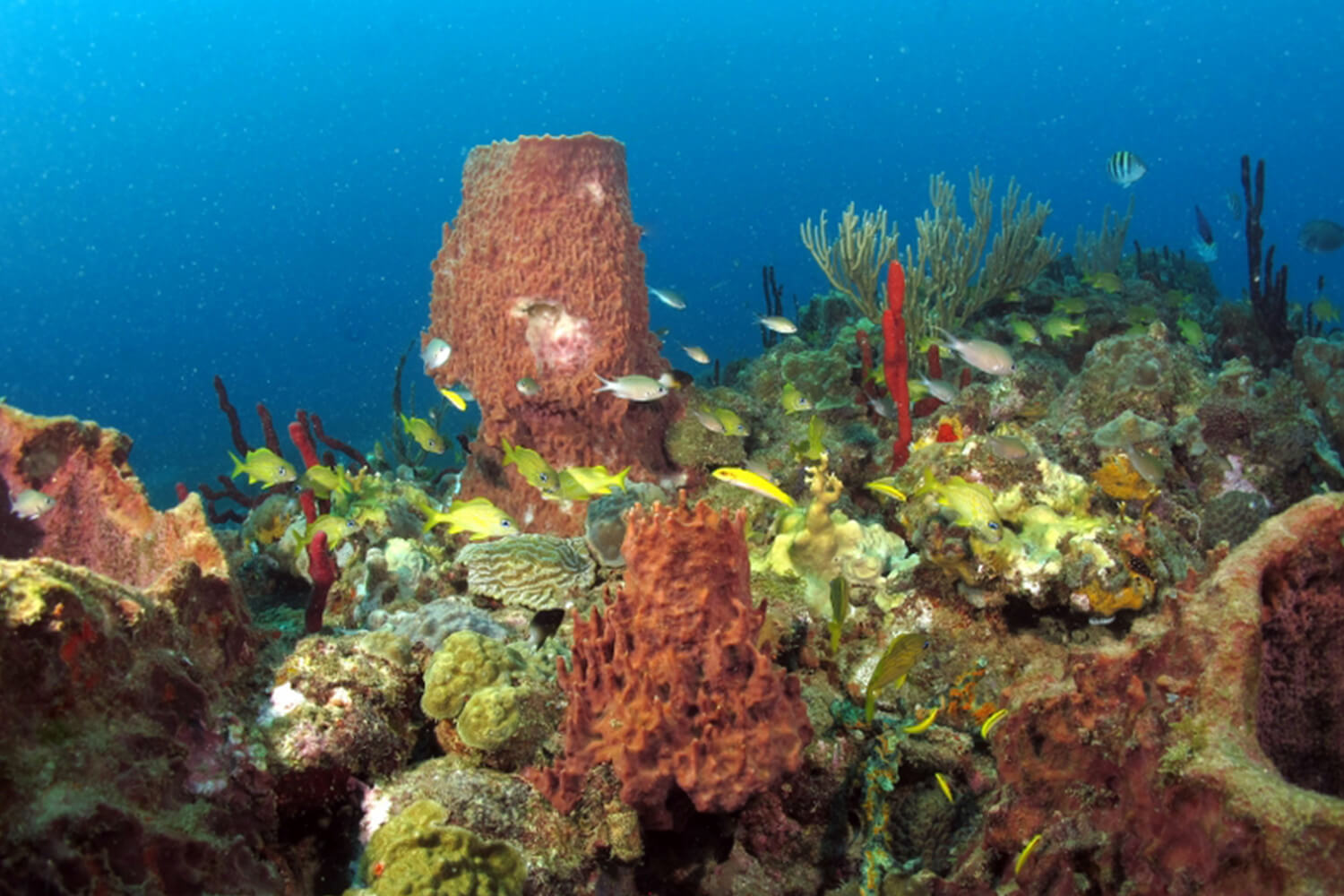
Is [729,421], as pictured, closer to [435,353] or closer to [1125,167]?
[435,353]

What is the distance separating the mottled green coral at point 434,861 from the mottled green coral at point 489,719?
0.37 m

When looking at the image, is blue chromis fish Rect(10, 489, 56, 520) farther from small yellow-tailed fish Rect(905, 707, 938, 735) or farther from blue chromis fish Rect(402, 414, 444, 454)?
small yellow-tailed fish Rect(905, 707, 938, 735)

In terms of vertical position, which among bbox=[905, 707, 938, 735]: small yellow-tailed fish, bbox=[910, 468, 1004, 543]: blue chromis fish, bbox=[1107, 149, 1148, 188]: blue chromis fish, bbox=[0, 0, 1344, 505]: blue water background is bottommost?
bbox=[905, 707, 938, 735]: small yellow-tailed fish

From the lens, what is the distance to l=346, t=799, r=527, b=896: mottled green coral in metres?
2.18

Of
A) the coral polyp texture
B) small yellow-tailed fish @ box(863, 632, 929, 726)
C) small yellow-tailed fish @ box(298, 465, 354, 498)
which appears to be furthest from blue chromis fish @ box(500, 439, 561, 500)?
small yellow-tailed fish @ box(863, 632, 929, 726)

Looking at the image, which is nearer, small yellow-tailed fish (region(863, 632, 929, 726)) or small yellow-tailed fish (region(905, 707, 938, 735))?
small yellow-tailed fish (region(863, 632, 929, 726))

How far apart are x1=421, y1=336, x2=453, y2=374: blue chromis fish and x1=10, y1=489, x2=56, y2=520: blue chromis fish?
3.09m

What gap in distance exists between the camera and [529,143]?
6219 mm

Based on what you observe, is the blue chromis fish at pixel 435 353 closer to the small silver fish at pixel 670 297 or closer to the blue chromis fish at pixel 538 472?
the blue chromis fish at pixel 538 472

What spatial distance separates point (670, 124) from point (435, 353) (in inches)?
5028

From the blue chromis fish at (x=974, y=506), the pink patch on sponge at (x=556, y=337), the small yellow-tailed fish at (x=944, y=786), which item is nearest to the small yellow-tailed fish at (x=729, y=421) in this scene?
the pink patch on sponge at (x=556, y=337)

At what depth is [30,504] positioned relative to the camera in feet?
10.7

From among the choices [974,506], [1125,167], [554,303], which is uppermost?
[1125,167]

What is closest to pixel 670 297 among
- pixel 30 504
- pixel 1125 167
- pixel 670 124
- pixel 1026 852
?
pixel 30 504
